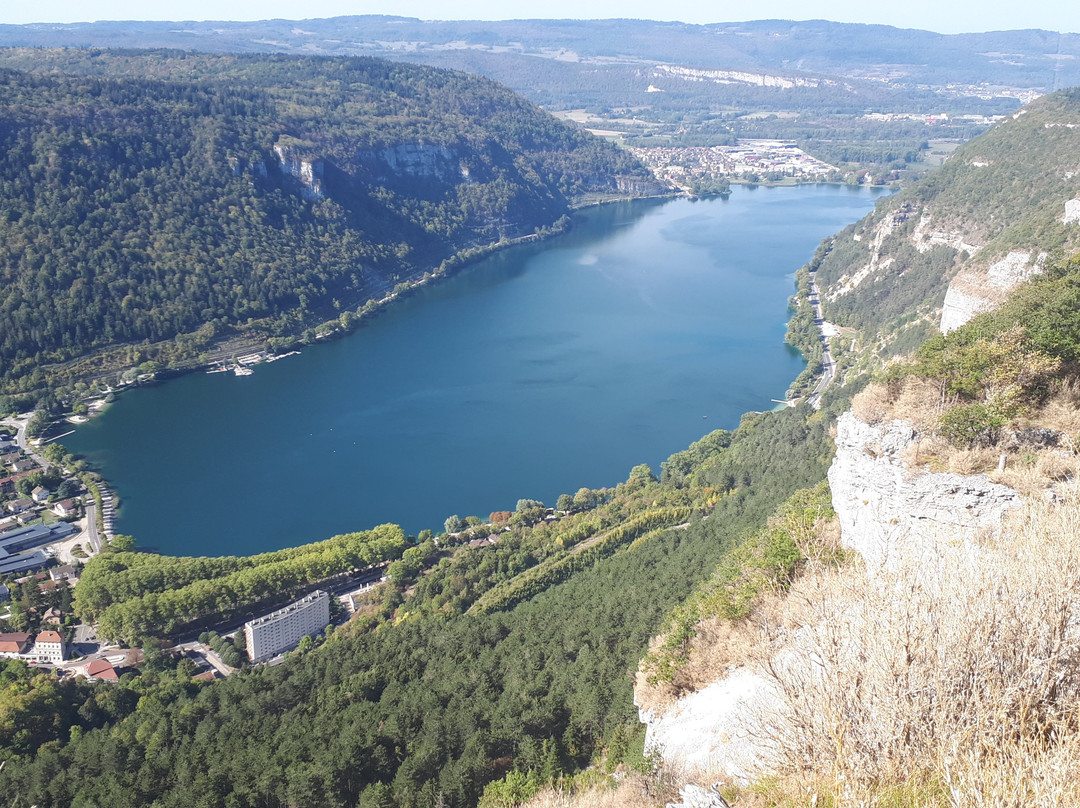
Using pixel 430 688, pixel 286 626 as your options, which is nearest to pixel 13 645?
pixel 286 626

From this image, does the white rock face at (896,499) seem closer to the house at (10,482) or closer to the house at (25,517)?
the house at (25,517)

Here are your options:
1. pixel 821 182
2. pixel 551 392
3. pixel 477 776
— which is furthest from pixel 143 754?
pixel 821 182

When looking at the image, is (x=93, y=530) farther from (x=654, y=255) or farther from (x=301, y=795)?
(x=654, y=255)

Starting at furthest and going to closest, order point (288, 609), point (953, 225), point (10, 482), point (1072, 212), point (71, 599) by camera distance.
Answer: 1. point (953, 225)
2. point (10, 482)
3. point (1072, 212)
4. point (71, 599)
5. point (288, 609)

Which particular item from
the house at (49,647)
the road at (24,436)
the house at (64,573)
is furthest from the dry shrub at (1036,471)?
the road at (24,436)

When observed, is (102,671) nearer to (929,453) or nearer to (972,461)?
(929,453)

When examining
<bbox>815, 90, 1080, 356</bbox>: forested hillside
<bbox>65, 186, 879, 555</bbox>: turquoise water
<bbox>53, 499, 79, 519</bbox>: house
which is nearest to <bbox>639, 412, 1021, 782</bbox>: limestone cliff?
<bbox>65, 186, 879, 555</bbox>: turquoise water

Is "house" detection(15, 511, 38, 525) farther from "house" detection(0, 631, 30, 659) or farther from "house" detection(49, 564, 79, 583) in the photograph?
"house" detection(0, 631, 30, 659)
